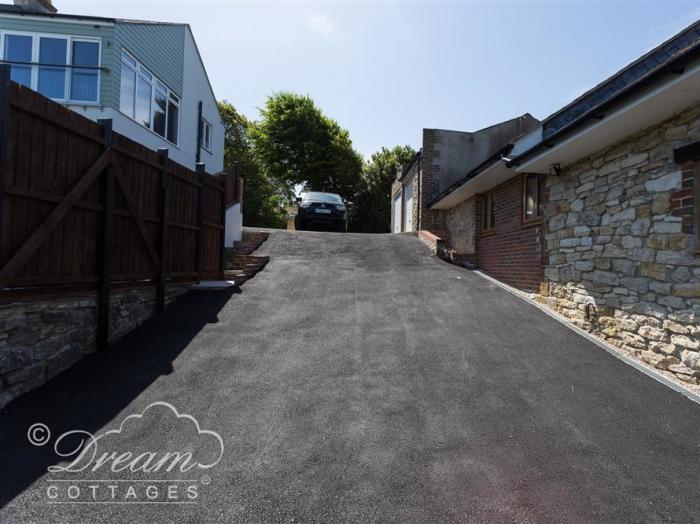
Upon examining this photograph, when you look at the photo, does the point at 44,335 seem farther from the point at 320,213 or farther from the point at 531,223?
the point at 320,213

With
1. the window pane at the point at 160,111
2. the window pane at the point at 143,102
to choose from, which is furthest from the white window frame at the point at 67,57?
the window pane at the point at 160,111

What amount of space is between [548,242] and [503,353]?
10.4 ft

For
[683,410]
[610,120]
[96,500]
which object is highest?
[610,120]

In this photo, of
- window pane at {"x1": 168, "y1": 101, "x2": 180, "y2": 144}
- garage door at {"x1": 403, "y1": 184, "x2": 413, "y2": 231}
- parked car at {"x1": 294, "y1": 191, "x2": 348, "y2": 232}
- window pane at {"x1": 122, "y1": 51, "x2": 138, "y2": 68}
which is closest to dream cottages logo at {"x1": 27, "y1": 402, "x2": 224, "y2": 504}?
window pane at {"x1": 122, "y1": 51, "x2": 138, "y2": 68}

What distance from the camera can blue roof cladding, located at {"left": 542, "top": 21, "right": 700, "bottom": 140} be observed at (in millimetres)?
4914

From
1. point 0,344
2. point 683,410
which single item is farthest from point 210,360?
point 683,410

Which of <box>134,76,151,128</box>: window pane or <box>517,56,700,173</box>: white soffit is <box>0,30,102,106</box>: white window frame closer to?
<box>134,76,151,128</box>: window pane

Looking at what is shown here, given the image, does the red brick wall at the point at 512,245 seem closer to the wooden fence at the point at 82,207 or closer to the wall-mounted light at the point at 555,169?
the wall-mounted light at the point at 555,169

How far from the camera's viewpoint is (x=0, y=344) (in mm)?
3301

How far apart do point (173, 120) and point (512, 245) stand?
11.3 metres

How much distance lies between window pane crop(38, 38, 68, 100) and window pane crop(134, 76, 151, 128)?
1664mm

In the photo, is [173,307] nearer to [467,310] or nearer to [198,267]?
[198,267]

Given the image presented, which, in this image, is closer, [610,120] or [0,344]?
[0,344]

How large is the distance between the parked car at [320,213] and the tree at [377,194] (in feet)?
34.2
